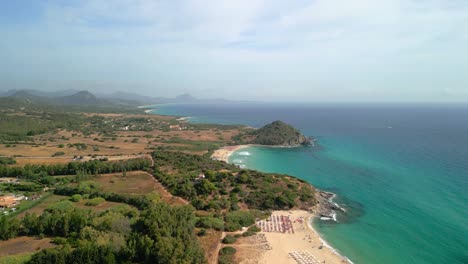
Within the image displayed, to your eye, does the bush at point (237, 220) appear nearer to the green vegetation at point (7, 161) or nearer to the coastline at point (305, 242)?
the coastline at point (305, 242)

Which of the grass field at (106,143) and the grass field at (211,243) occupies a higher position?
the grass field at (106,143)

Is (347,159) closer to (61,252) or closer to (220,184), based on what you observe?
(220,184)

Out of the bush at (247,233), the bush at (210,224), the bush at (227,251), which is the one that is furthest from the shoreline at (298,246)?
the bush at (210,224)

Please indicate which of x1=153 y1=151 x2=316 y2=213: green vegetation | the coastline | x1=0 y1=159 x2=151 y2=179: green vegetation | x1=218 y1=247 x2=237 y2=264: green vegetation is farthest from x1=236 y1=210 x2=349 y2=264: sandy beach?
x1=0 y1=159 x2=151 y2=179: green vegetation

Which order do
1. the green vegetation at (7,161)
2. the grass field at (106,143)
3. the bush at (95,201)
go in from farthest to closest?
the grass field at (106,143) < the green vegetation at (7,161) < the bush at (95,201)

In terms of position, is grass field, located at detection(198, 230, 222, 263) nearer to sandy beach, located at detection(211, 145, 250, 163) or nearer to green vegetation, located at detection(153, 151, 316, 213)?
green vegetation, located at detection(153, 151, 316, 213)

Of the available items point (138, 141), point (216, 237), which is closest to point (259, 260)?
point (216, 237)

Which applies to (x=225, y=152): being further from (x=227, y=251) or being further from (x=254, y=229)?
(x=227, y=251)
